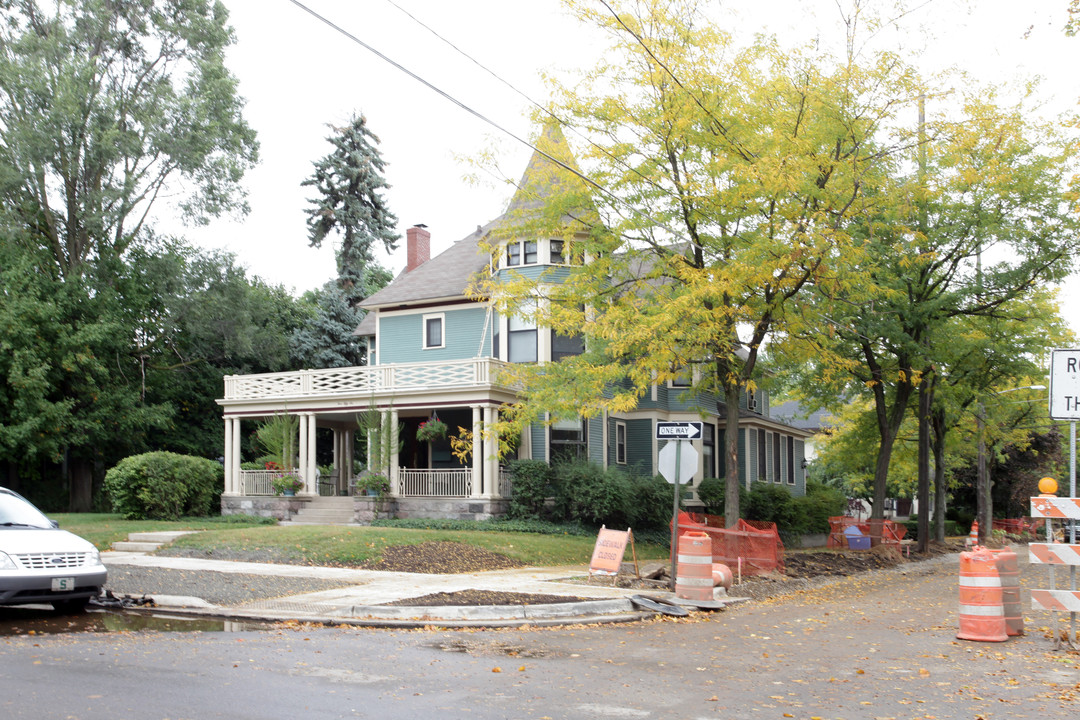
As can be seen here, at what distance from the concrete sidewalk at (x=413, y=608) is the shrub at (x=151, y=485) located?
10334mm

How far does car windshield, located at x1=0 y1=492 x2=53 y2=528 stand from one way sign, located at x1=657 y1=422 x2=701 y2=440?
28.4ft

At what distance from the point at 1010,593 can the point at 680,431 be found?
5002 millimetres

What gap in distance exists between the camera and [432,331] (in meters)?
31.6

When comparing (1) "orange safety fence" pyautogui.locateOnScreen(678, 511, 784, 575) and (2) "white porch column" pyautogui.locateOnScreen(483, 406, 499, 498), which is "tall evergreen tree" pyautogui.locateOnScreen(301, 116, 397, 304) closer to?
(2) "white porch column" pyautogui.locateOnScreen(483, 406, 499, 498)

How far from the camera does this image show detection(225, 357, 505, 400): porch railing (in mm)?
26797

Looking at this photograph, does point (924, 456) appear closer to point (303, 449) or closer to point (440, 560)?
point (440, 560)

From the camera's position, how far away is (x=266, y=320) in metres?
38.6

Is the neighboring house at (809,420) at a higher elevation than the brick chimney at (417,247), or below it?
below

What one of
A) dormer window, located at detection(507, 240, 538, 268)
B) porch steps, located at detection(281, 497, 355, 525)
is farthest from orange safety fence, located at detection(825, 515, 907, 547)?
porch steps, located at detection(281, 497, 355, 525)

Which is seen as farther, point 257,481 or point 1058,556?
point 257,481

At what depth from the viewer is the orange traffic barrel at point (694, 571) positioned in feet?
45.6

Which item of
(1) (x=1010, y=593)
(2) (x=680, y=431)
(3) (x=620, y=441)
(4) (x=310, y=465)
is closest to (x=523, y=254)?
(3) (x=620, y=441)

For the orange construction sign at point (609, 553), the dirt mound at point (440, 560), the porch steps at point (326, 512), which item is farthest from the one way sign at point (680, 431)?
the porch steps at point (326, 512)

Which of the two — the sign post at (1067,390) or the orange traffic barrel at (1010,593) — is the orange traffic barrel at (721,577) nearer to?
the orange traffic barrel at (1010,593)
